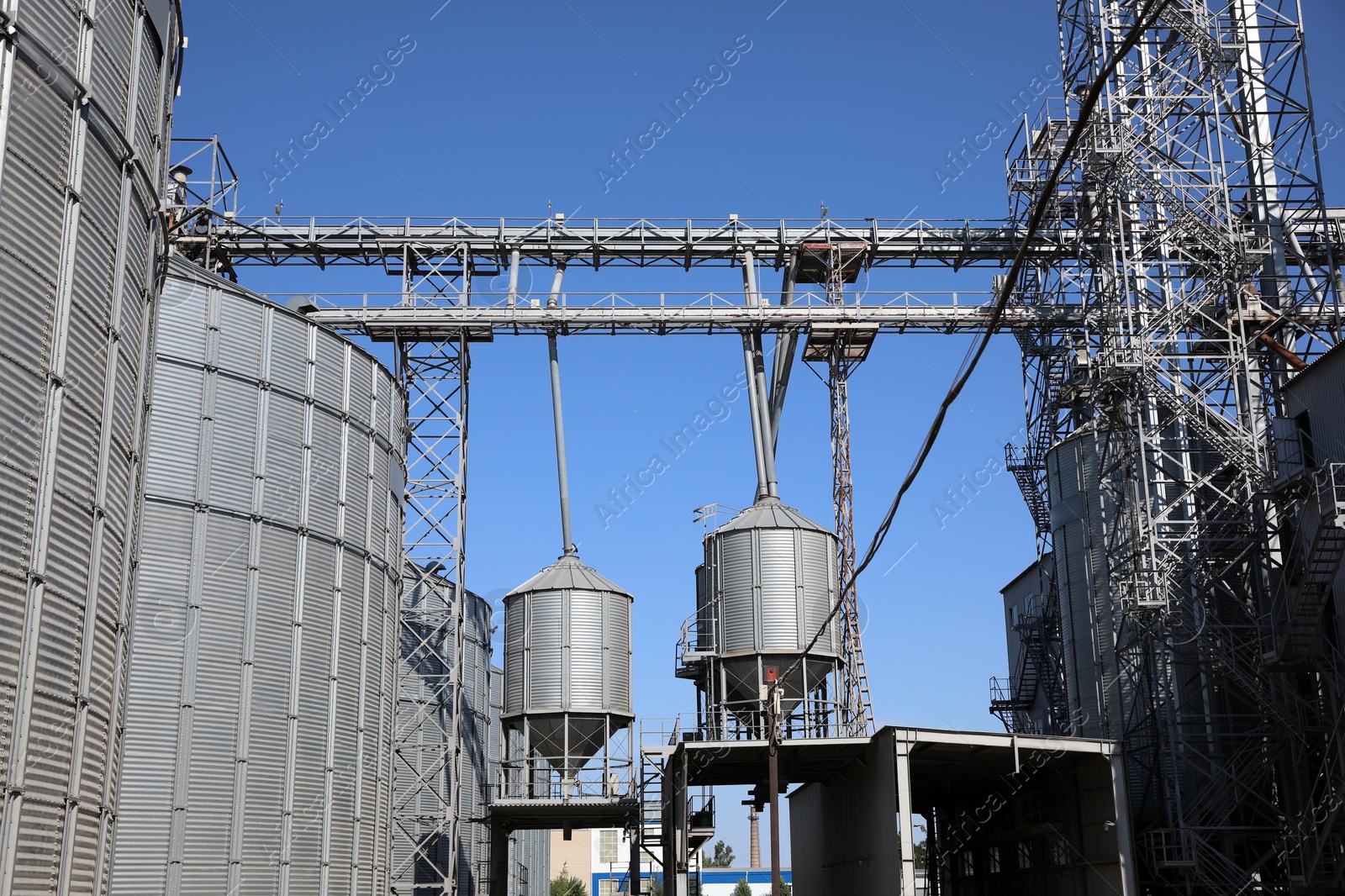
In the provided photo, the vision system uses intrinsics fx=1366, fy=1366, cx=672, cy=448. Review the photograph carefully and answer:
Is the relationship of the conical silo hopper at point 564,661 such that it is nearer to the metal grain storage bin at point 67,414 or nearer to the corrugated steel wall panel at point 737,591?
the corrugated steel wall panel at point 737,591

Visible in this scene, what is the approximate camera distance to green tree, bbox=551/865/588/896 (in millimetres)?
97750

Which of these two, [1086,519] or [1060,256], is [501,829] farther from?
[1060,256]

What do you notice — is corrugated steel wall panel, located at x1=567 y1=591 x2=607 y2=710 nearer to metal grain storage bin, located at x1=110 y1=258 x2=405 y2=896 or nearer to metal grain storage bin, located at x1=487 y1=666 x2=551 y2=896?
metal grain storage bin, located at x1=487 y1=666 x2=551 y2=896

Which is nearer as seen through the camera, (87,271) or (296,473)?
(87,271)

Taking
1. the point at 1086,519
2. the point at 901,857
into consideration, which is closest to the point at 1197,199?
the point at 1086,519

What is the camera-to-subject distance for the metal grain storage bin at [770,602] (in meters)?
37.3

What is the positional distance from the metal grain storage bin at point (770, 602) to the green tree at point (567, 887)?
64.0m

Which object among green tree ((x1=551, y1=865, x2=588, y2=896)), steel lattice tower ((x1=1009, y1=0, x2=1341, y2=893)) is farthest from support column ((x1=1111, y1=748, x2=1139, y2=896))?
green tree ((x1=551, y1=865, x2=588, y2=896))

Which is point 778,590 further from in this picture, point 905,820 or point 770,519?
point 905,820

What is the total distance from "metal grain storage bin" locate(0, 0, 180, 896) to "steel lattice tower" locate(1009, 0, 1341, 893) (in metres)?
A: 23.4

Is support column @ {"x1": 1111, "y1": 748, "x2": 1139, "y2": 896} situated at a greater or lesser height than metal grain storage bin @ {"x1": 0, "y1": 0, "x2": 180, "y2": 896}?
lesser

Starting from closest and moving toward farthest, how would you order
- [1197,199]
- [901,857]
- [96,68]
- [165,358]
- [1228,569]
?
[96,68] → [165,358] → [901,857] → [1228,569] → [1197,199]

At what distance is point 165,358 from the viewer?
84.8 feet

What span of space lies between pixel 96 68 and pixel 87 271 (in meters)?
2.75
